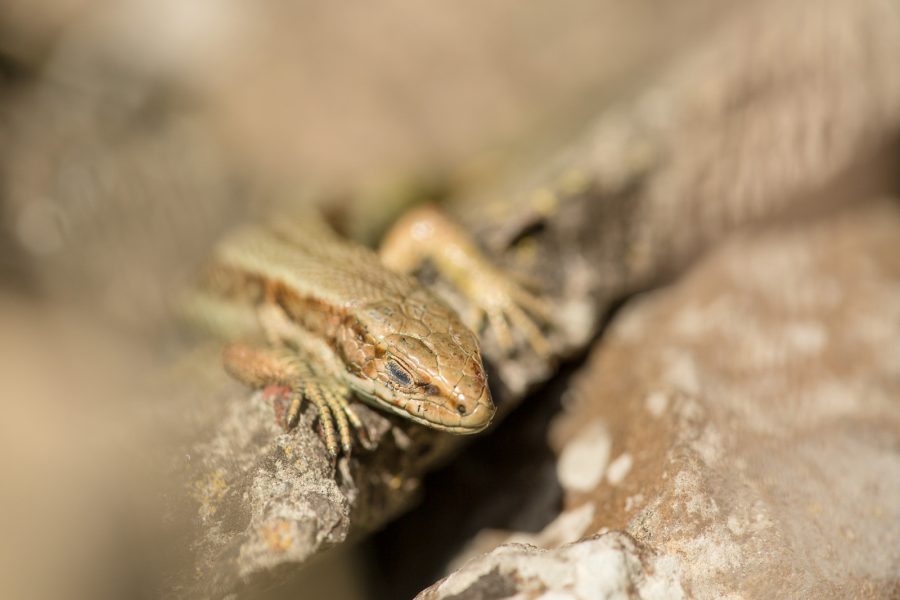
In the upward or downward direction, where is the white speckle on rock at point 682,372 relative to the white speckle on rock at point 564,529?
downward

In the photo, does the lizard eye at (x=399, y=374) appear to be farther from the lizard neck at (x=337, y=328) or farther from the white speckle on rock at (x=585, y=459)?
the white speckle on rock at (x=585, y=459)

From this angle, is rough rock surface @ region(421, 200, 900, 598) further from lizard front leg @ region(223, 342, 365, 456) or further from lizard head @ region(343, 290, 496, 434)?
lizard front leg @ region(223, 342, 365, 456)

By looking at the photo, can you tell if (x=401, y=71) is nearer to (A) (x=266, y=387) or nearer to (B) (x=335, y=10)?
(B) (x=335, y=10)

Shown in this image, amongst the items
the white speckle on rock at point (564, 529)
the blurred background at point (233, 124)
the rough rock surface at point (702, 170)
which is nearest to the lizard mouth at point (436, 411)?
the rough rock surface at point (702, 170)

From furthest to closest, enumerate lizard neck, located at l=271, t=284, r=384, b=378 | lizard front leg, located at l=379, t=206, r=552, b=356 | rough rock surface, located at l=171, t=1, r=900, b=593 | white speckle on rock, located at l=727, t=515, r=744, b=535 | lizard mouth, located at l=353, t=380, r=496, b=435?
rough rock surface, located at l=171, t=1, r=900, b=593, lizard front leg, located at l=379, t=206, r=552, b=356, lizard neck, located at l=271, t=284, r=384, b=378, lizard mouth, located at l=353, t=380, r=496, b=435, white speckle on rock, located at l=727, t=515, r=744, b=535

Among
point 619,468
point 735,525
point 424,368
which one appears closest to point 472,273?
point 424,368

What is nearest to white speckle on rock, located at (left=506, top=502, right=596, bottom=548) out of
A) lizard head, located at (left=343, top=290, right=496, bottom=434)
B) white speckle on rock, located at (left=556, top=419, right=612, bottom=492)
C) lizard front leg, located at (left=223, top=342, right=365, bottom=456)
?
white speckle on rock, located at (left=556, top=419, right=612, bottom=492)

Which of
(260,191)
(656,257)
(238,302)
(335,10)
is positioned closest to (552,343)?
(656,257)

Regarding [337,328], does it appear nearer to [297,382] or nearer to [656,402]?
[297,382]
